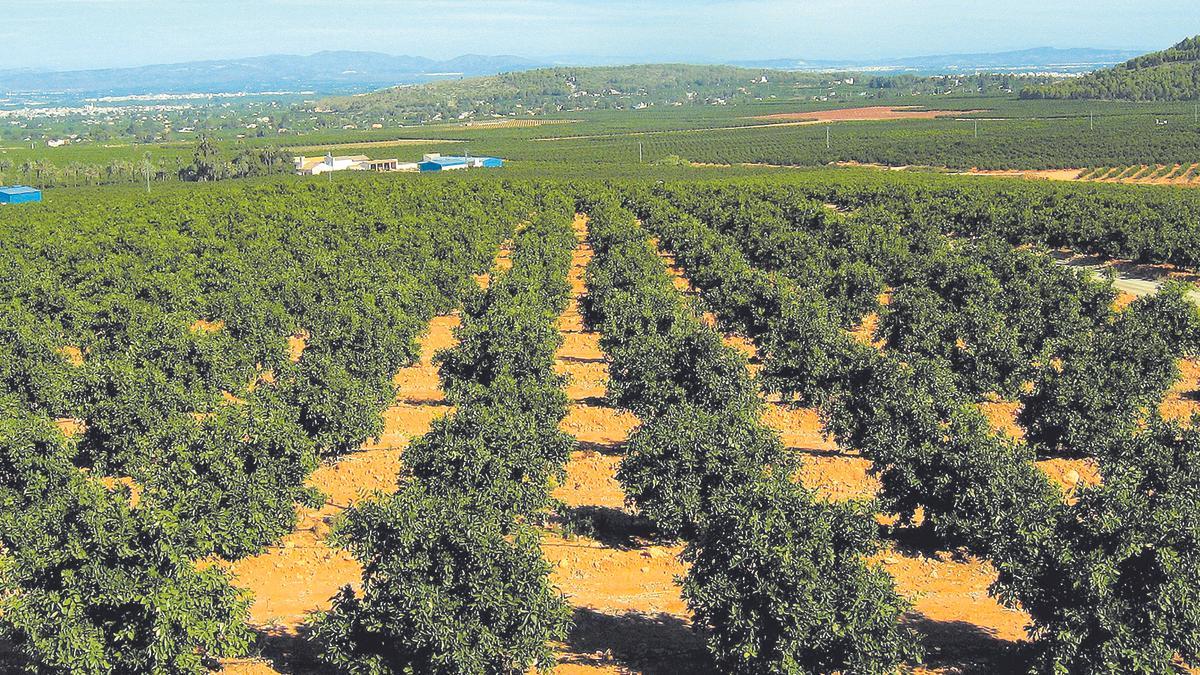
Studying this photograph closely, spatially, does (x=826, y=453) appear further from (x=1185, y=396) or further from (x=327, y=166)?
(x=327, y=166)

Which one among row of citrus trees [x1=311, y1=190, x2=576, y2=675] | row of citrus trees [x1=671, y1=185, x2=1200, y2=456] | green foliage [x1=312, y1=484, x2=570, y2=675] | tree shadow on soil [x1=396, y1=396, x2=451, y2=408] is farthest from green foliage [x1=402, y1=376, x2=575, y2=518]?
row of citrus trees [x1=671, y1=185, x2=1200, y2=456]

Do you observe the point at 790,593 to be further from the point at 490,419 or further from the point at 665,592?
the point at 490,419

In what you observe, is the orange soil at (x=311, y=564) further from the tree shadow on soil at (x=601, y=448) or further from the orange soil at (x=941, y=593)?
the orange soil at (x=941, y=593)

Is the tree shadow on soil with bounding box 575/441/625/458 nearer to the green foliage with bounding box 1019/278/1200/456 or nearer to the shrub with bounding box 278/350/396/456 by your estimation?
the shrub with bounding box 278/350/396/456

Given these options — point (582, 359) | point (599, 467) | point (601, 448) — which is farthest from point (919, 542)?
point (582, 359)

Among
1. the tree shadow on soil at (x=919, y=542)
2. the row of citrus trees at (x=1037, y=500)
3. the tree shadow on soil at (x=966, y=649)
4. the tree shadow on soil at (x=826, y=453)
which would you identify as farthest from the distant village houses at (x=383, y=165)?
the tree shadow on soil at (x=966, y=649)
